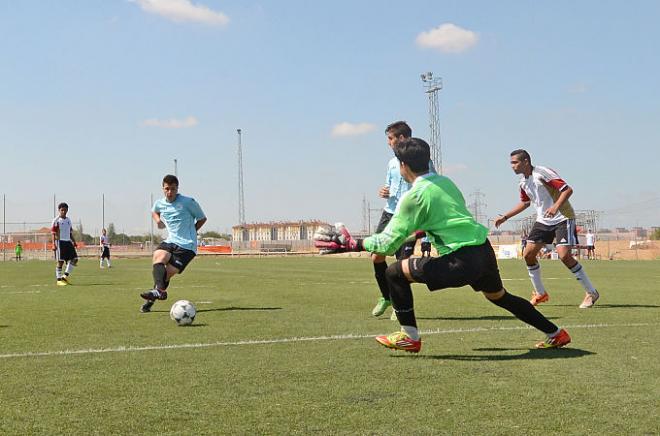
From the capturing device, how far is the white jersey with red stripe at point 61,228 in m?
19.6

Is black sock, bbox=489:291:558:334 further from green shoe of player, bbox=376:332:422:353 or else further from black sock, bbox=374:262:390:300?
black sock, bbox=374:262:390:300

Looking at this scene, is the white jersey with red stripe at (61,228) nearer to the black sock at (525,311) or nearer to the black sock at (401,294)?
the black sock at (401,294)

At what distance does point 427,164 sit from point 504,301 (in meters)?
1.30

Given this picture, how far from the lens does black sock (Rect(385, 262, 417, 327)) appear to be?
5949 millimetres

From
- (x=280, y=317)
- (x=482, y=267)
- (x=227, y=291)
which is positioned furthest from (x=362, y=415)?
(x=227, y=291)

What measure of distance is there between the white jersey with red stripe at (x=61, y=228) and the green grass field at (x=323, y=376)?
35.7 feet

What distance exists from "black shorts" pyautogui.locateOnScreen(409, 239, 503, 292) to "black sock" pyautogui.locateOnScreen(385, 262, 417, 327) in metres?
0.21

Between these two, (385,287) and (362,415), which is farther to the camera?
(385,287)

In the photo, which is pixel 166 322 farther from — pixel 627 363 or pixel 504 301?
pixel 627 363

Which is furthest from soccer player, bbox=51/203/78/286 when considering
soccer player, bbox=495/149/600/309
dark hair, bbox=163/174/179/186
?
soccer player, bbox=495/149/600/309

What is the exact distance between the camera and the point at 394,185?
8.83 meters

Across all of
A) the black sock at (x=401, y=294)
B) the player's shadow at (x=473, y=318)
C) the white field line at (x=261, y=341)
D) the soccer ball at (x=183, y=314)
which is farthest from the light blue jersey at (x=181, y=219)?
the black sock at (x=401, y=294)

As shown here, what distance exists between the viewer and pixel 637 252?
49.0 metres

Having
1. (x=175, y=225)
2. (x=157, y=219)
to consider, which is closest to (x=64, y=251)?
(x=157, y=219)
